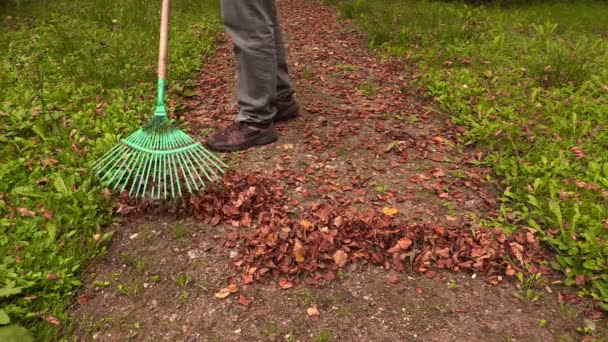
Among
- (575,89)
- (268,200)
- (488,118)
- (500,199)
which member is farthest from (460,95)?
(268,200)

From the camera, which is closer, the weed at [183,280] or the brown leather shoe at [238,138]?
the weed at [183,280]

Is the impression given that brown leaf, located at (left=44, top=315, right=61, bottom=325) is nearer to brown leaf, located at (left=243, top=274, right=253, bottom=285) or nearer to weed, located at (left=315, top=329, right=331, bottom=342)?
brown leaf, located at (left=243, top=274, right=253, bottom=285)

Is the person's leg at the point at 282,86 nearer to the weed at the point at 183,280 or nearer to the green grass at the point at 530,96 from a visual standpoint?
the green grass at the point at 530,96

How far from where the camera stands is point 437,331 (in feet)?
6.45

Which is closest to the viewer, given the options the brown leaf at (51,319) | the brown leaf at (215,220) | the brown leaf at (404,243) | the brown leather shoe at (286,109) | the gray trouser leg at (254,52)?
the brown leaf at (51,319)

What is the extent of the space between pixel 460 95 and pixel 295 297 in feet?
8.41

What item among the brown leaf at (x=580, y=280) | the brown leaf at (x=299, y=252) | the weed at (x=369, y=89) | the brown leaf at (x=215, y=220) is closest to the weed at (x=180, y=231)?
the brown leaf at (x=215, y=220)

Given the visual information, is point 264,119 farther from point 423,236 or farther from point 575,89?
point 575,89

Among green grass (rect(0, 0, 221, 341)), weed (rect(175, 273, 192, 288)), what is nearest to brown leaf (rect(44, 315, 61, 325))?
green grass (rect(0, 0, 221, 341))

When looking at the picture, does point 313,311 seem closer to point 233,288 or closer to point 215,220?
point 233,288

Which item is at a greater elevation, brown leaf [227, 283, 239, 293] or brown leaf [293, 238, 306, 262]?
brown leaf [293, 238, 306, 262]

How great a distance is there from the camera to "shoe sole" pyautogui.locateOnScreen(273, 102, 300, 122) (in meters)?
3.54

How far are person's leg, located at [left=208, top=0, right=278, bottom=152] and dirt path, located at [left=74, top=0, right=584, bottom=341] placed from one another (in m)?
0.16

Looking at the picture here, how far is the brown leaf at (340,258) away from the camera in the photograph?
7.39 ft
